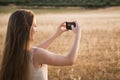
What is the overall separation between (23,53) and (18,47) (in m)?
0.03

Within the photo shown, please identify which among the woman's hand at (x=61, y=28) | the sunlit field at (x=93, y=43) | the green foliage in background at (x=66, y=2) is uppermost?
the green foliage in background at (x=66, y=2)

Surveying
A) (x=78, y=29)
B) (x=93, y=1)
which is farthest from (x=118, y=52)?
(x=78, y=29)

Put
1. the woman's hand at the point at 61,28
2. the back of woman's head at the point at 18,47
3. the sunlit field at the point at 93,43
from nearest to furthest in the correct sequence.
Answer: the back of woman's head at the point at 18,47
the woman's hand at the point at 61,28
the sunlit field at the point at 93,43

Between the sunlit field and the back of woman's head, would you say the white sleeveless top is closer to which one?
the back of woman's head

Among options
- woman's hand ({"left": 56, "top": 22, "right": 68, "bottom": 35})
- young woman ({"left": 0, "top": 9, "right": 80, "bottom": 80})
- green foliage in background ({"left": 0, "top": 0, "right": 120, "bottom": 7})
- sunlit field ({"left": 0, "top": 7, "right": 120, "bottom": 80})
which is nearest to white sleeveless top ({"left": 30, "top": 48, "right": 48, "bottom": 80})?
young woman ({"left": 0, "top": 9, "right": 80, "bottom": 80})

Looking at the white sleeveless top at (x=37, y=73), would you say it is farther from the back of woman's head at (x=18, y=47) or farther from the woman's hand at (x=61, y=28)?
the woman's hand at (x=61, y=28)

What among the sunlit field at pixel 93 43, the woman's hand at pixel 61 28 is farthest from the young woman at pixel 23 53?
the sunlit field at pixel 93 43

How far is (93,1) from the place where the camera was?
2531 millimetres

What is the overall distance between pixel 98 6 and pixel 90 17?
4.4 inches

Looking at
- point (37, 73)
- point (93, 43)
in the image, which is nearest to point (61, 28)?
point (37, 73)

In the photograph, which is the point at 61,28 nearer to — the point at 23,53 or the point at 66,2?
the point at 23,53

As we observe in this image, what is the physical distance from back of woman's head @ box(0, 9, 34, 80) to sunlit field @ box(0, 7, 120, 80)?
1319 mm

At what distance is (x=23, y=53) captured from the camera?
3.85 ft

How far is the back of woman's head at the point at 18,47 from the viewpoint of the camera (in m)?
1.17
